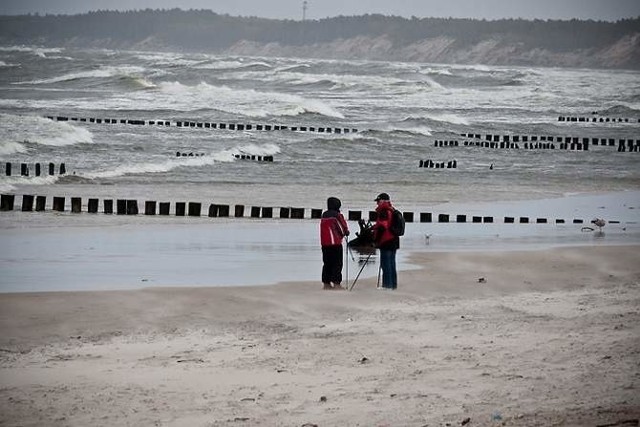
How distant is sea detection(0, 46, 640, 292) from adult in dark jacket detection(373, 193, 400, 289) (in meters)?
1.07

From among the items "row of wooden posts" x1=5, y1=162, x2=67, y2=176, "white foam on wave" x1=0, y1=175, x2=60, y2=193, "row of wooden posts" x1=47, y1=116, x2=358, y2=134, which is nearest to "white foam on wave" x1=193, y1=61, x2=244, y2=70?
"row of wooden posts" x1=47, y1=116, x2=358, y2=134

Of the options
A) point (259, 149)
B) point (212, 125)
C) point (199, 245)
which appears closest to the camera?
point (199, 245)

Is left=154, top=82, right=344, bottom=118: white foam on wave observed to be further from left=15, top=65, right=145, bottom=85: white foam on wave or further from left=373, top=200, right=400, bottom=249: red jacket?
left=373, top=200, right=400, bottom=249: red jacket

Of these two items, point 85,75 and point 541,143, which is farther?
point 85,75

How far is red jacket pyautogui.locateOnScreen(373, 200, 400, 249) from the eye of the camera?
13523mm

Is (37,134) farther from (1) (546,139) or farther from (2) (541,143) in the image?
(1) (546,139)

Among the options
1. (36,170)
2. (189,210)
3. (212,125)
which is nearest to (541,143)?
(212,125)

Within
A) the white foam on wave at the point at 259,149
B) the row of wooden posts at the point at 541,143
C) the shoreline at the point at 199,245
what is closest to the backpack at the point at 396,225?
the shoreline at the point at 199,245

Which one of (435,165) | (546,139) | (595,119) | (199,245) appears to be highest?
(199,245)

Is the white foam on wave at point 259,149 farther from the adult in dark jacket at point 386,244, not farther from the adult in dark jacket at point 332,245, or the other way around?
the adult in dark jacket at point 386,244

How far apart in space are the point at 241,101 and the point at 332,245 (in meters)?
64.5

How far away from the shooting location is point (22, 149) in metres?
34.7

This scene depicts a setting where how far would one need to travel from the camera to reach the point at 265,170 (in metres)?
32.0

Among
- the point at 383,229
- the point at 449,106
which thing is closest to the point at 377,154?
the point at 383,229
